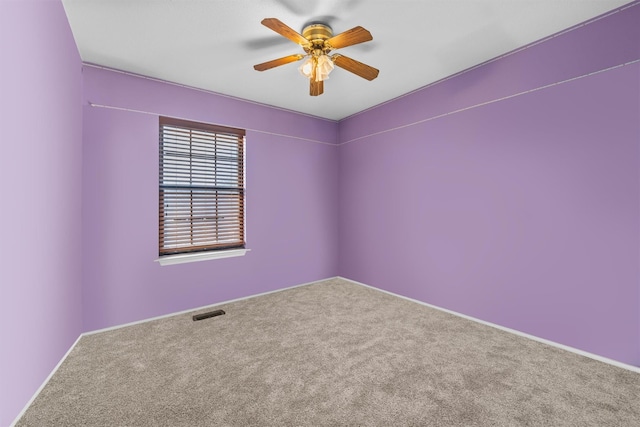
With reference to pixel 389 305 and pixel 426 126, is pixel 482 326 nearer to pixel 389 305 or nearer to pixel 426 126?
pixel 389 305

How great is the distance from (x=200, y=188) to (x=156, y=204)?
54 centimetres

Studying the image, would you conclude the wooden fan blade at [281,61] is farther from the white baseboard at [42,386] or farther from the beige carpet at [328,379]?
the white baseboard at [42,386]

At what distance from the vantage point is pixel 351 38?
2072 mm

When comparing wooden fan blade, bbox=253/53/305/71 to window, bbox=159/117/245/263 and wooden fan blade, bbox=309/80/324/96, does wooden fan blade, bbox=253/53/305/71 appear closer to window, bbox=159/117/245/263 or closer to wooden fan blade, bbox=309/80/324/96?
wooden fan blade, bbox=309/80/324/96

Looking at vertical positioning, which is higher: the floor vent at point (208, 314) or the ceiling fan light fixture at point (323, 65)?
the ceiling fan light fixture at point (323, 65)

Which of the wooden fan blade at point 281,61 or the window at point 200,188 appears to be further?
the window at point 200,188

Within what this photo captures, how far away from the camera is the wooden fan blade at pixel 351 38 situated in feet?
6.45

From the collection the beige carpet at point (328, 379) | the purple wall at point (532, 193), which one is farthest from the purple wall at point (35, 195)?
the purple wall at point (532, 193)

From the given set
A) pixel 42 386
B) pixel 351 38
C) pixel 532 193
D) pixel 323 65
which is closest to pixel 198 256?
pixel 42 386

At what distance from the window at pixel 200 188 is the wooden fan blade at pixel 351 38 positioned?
2.11 meters

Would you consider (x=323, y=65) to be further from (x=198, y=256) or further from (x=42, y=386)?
(x=42, y=386)

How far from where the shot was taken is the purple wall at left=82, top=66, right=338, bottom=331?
2871mm

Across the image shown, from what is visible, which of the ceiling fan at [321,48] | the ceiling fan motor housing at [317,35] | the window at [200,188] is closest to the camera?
the ceiling fan at [321,48]

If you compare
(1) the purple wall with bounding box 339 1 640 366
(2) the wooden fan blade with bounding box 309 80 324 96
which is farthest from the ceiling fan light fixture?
(1) the purple wall with bounding box 339 1 640 366
